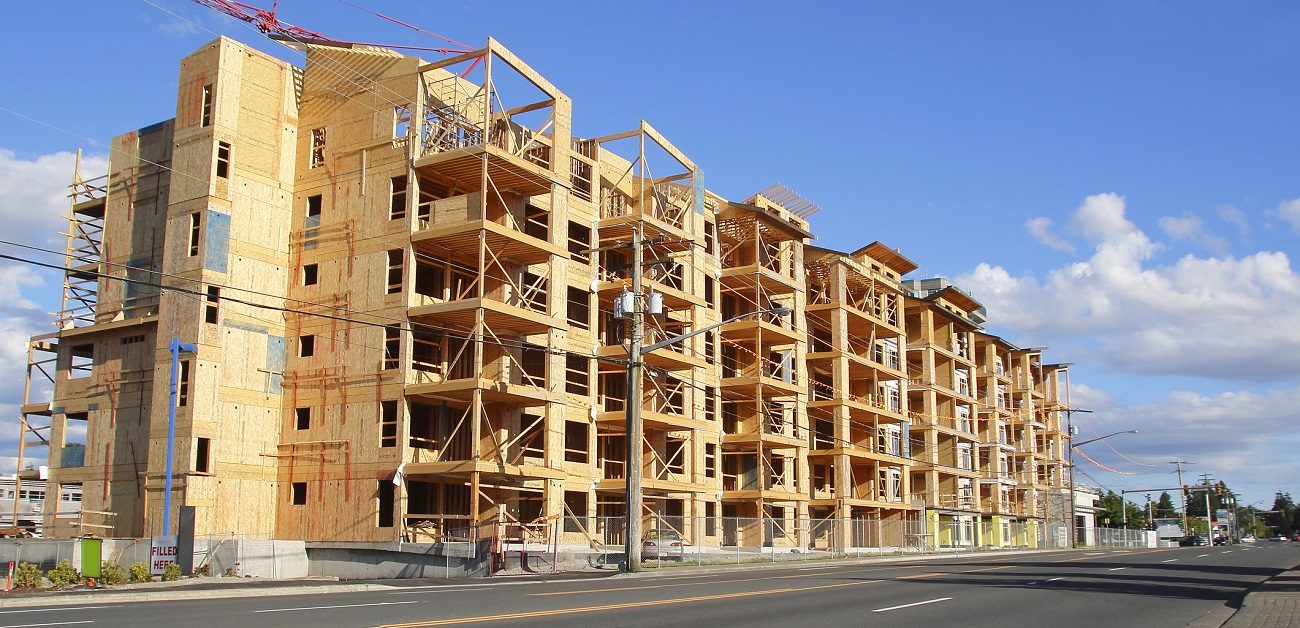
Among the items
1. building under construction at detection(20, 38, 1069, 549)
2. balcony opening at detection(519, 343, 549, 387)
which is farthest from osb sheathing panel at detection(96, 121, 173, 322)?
balcony opening at detection(519, 343, 549, 387)

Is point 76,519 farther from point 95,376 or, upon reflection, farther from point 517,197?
point 517,197

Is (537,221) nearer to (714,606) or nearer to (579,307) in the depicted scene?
(579,307)

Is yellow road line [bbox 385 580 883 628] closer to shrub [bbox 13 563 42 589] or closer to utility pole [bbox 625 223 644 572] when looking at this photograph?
utility pole [bbox 625 223 644 572]

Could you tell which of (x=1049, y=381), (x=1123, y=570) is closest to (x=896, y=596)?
(x=1123, y=570)

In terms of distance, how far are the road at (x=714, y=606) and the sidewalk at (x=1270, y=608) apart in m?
0.47

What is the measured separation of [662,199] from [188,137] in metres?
20.0

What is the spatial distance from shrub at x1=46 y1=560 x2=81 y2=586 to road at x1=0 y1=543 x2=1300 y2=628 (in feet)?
21.2

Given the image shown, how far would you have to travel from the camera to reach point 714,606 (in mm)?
18531

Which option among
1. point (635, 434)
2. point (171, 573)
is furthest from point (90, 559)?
point (635, 434)

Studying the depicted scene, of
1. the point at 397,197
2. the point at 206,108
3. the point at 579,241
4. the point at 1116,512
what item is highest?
the point at 206,108

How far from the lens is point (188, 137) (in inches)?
1574

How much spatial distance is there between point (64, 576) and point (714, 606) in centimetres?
1671

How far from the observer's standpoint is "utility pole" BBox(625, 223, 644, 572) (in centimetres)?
3138

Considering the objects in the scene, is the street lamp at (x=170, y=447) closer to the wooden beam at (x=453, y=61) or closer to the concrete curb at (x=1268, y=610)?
the wooden beam at (x=453, y=61)
